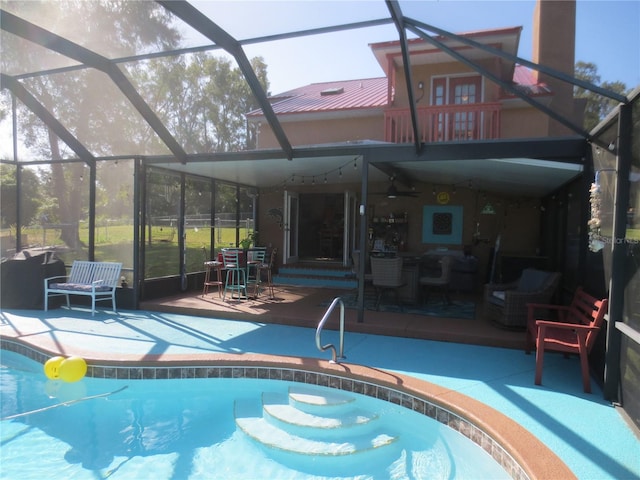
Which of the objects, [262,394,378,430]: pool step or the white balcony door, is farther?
the white balcony door

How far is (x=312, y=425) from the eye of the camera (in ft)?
11.2

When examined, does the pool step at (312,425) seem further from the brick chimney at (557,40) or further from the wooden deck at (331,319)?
Result: the brick chimney at (557,40)

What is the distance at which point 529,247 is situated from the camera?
9008 mm

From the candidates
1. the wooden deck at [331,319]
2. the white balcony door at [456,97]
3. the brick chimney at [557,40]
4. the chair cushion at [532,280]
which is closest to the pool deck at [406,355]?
the wooden deck at [331,319]

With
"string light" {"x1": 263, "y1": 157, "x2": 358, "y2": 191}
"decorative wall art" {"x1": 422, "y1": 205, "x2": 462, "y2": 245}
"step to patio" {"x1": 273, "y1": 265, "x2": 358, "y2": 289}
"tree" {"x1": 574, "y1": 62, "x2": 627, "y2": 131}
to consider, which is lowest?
"step to patio" {"x1": 273, "y1": 265, "x2": 358, "y2": 289}

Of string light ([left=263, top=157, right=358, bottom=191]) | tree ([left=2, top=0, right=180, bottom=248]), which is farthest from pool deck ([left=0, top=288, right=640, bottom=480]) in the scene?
tree ([left=2, top=0, right=180, bottom=248])

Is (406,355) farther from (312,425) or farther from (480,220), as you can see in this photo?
(480,220)

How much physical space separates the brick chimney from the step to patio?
6165 millimetres

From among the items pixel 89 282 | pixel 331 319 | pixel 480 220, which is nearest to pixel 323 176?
pixel 480 220

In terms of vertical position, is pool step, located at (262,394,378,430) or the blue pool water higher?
pool step, located at (262,394,378,430)

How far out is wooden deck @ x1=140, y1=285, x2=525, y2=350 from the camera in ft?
17.1

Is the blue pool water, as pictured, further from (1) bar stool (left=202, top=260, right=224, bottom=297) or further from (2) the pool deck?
(1) bar stool (left=202, top=260, right=224, bottom=297)

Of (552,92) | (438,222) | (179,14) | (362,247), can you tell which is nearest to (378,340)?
(362,247)

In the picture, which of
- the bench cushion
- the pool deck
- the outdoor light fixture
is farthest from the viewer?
the outdoor light fixture
